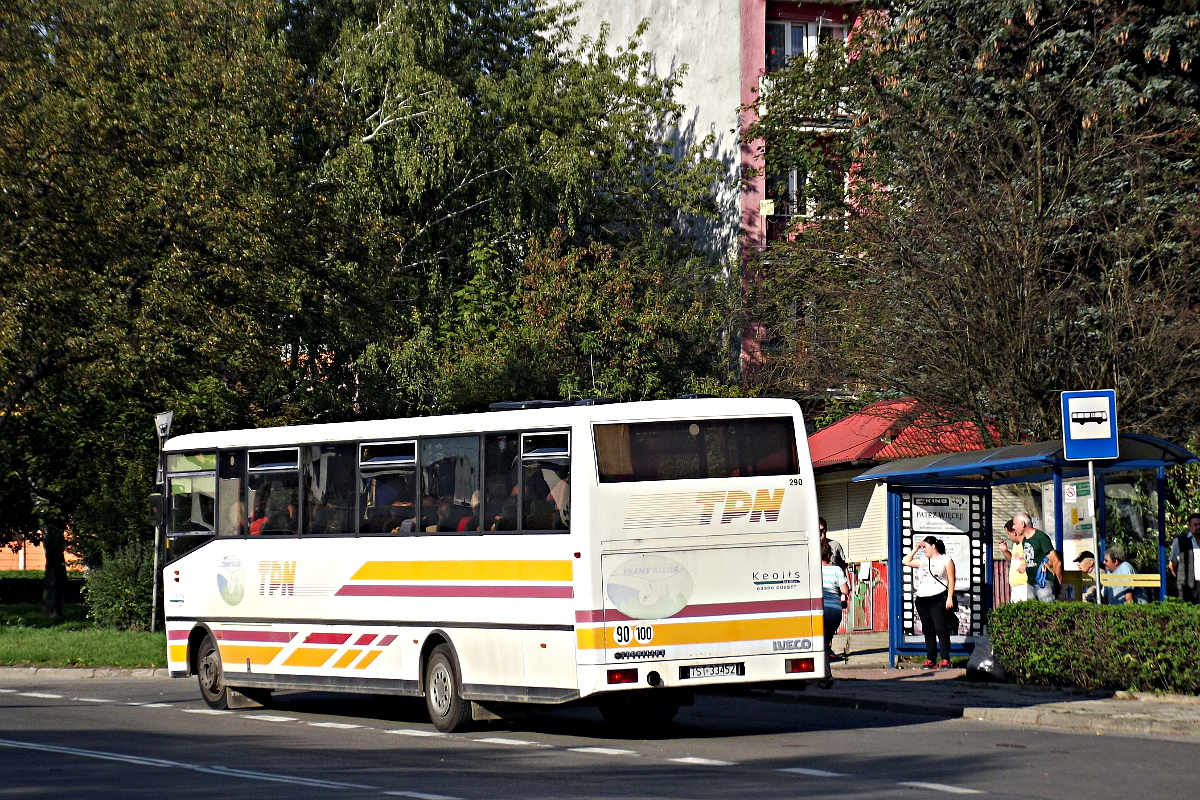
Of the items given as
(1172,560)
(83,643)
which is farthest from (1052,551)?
(83,643)

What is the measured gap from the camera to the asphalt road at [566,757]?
404 inches

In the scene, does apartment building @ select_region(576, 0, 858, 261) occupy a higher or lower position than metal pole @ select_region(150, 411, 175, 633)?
higher

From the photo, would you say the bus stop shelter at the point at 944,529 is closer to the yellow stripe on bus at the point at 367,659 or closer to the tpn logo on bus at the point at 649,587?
the tpn logo on bus at the point at 649,587

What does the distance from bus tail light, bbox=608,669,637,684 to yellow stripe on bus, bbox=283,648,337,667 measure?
4.04 meters

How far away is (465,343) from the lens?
38.2 m

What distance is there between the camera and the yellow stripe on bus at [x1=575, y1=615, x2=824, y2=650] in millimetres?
13445

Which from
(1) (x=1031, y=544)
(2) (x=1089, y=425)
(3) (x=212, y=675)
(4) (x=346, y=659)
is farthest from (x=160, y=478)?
(2) (x=1089, y=425)

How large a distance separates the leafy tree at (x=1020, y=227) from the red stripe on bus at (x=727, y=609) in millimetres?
10545

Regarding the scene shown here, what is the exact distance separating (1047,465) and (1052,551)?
1.23 metres

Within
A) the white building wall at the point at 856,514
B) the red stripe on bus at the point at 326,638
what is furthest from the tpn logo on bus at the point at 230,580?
the white building wall at the point at 856,514

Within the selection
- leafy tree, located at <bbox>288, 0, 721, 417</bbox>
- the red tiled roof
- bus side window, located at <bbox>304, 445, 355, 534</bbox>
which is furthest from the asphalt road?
leafy tree, located at <bbox>288, 0, 721, 417</bbox>

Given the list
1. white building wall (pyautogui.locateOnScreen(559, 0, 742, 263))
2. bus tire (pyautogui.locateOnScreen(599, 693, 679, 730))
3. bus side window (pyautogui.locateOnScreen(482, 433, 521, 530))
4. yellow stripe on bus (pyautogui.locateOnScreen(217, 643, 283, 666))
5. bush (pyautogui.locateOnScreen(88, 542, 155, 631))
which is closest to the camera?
bus side window (pyautogui.locateOnScreen(482, 433, 521, 530))

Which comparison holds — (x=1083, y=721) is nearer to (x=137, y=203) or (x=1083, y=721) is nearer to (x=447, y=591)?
(x=447, y=591)

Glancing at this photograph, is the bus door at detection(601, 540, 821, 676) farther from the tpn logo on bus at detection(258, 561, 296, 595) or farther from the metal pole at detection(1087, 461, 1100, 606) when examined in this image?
the tpn logo on bus at detection(258, 561, 296, 595)
